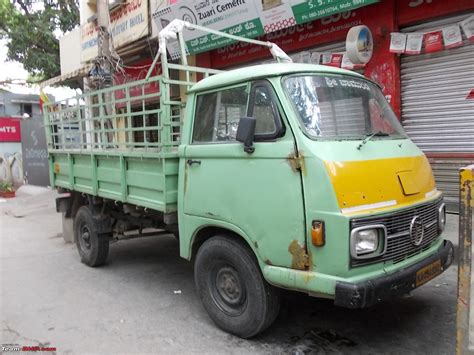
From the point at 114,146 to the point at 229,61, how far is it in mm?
5211

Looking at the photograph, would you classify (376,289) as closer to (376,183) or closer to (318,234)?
(318,234)

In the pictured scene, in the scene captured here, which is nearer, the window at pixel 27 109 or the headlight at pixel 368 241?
the headlight at pixel 368 241

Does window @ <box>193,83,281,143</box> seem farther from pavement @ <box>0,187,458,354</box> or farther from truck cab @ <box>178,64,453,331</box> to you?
pavement @ <box>0,187,458,354</box>

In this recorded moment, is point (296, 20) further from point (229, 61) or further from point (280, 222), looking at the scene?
point (280, 222)

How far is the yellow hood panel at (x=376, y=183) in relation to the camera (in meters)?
2.92

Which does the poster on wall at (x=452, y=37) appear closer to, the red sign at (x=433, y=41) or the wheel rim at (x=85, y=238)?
the red sign at (x=433, y=41)

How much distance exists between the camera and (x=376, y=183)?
3076 millimetres

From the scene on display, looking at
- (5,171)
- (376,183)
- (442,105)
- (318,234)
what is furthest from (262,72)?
(5,171)

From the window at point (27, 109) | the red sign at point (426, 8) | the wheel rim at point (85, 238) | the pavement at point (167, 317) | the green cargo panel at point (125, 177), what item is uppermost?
the window at point (27, 109)

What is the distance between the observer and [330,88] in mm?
3561

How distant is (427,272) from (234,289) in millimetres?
1545

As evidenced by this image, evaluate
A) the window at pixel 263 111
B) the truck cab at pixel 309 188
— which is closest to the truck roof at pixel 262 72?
the truck cab at pixel 309 188

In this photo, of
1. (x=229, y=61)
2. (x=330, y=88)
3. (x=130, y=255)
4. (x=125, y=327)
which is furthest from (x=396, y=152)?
(x=229, y=61)

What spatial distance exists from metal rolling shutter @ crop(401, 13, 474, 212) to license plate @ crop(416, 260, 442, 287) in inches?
133
